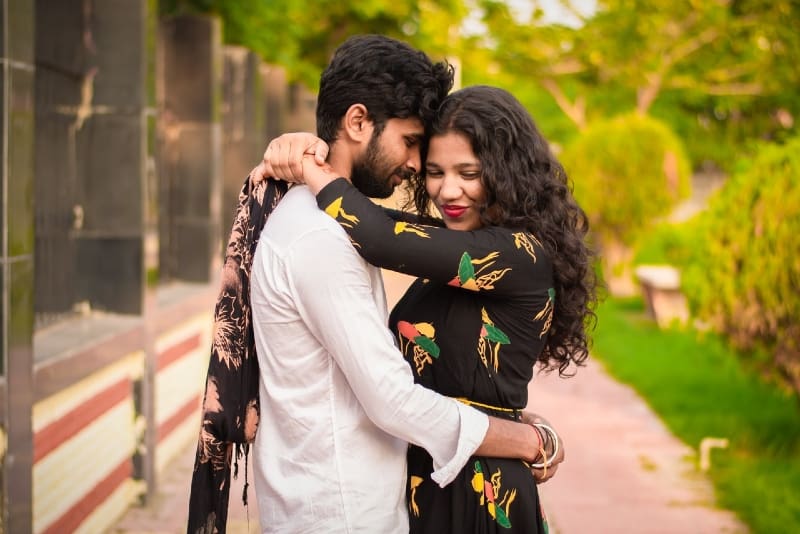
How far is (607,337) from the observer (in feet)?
41.7

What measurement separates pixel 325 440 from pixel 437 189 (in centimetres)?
74

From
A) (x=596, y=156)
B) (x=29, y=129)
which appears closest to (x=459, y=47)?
(x=596, y=156)

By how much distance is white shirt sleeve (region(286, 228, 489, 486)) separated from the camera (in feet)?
7.50

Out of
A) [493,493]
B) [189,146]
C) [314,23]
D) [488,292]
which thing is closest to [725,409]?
[189,146]

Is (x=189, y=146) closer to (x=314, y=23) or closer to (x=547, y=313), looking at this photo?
(x=547, y=313)

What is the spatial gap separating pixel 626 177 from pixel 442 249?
14363mm

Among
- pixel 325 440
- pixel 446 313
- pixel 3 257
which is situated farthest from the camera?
pixel 3 257

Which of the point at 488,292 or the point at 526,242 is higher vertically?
the point at 526,242

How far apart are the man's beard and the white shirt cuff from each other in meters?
0.60

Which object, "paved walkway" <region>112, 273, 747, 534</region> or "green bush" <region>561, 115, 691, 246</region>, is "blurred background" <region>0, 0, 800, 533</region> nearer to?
"paved walkway" <region>112, 273, 747, 534</region>

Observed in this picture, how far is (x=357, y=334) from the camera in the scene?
2.28 meters

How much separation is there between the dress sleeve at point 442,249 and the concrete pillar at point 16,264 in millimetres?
1687

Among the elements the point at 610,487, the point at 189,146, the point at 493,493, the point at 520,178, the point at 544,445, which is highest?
the point at 189,146

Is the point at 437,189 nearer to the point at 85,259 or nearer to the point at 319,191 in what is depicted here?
the point at 319,191
